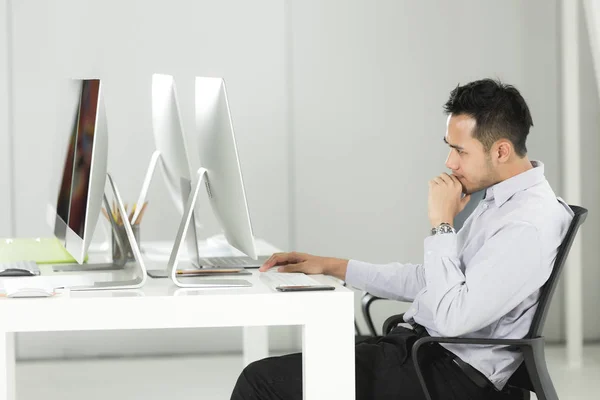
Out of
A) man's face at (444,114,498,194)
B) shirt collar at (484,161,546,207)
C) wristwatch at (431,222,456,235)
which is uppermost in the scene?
man's face at (444,114,498,194)

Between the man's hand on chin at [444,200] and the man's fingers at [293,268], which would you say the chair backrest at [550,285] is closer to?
the man's hand on chin at [444,200]

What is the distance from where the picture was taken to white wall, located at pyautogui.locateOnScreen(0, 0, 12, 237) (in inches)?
197

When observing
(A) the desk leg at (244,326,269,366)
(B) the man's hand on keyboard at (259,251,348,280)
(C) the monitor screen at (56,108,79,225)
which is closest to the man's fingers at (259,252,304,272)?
(B) the man's hand on keyboard at (259,251,348,280)

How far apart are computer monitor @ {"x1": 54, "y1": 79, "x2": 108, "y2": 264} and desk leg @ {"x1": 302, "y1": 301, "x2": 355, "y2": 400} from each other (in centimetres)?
64

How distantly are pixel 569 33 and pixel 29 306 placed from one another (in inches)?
144

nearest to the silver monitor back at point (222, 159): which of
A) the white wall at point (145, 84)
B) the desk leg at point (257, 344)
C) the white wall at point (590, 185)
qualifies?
the desk leg at point (257, 344)

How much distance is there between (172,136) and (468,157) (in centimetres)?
98

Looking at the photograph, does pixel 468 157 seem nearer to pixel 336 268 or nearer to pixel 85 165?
pixel 336 268

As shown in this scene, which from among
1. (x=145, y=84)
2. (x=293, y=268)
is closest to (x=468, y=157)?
(x=293, y=268)

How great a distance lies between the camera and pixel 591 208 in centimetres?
528

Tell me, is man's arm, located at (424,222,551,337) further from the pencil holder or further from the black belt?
the pencil holder

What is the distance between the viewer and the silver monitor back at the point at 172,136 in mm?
2627

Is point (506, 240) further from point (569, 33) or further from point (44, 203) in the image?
point (44, 203)

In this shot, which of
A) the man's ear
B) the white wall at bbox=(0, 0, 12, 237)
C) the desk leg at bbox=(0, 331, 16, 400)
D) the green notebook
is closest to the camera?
the desk leg at bbox=(0, 331, 16, 400)
